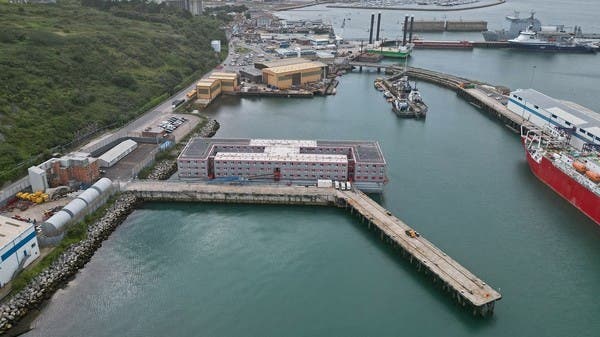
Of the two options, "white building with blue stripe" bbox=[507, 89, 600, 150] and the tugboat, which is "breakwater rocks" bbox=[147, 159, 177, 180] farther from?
"white building with blue stripe" bbox=[507, 89, 600, 150]

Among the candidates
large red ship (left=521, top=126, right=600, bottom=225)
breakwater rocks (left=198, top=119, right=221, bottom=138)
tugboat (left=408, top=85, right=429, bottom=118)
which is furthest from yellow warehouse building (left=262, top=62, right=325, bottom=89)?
large red ship (left=521, top=126, right=600, bottom=225)

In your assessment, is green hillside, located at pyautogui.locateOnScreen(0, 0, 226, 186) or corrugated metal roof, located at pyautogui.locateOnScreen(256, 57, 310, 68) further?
corrugated metal roof, located at pyautogui.locateOnScreen(256, 57, 310, 68)

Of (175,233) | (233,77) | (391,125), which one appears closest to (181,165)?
(175,233)

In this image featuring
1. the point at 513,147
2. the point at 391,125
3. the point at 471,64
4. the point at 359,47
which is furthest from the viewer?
the point at 359,47

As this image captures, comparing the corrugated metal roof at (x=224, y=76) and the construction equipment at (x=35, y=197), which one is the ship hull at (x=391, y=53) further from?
the construction equipment at (x=35, y=197)

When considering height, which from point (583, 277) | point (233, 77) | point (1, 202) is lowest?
point (583, 277)

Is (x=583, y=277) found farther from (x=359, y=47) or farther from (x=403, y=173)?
(x=359, y=47)
